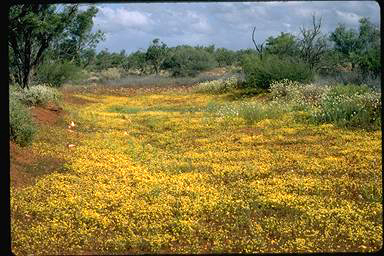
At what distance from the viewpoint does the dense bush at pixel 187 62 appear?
60.6m

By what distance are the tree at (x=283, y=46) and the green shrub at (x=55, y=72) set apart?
15215 mm

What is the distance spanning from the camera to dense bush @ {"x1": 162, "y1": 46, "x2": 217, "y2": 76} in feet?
199

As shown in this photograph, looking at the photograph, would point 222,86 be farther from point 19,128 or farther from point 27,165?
point 27,165

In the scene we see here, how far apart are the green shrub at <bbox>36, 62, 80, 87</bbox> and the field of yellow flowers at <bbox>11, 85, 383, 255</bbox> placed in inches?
658

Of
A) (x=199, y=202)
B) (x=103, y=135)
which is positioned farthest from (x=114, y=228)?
(x=103, y=135)

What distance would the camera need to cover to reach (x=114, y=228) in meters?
7.77

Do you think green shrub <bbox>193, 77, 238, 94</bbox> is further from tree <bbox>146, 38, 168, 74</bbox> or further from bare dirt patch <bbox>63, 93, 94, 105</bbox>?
tree <bbox>146, 38, 168, 74</bbox>

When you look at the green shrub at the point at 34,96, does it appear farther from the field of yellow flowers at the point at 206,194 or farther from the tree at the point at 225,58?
the tree at the point at 225,58

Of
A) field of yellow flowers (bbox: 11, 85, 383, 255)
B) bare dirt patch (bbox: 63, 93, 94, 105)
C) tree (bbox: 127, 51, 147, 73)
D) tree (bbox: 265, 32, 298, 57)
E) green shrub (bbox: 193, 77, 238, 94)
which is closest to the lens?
field of yellow flowers (bbox: 11, 85, 383, 255)

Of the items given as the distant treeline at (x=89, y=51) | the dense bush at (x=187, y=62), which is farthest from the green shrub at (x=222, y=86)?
the dense bush at (x=187, y=62)

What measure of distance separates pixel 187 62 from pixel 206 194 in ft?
174

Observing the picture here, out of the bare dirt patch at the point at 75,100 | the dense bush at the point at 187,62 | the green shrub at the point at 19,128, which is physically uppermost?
the dense bush at the point at 187,62

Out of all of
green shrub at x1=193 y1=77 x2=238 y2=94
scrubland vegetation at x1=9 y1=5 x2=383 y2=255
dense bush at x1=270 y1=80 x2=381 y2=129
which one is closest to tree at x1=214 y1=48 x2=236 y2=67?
green shrub at x1=193 y1=77 x2=238 y2=94

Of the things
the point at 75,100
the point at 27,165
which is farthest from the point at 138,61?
the point at 27,165
